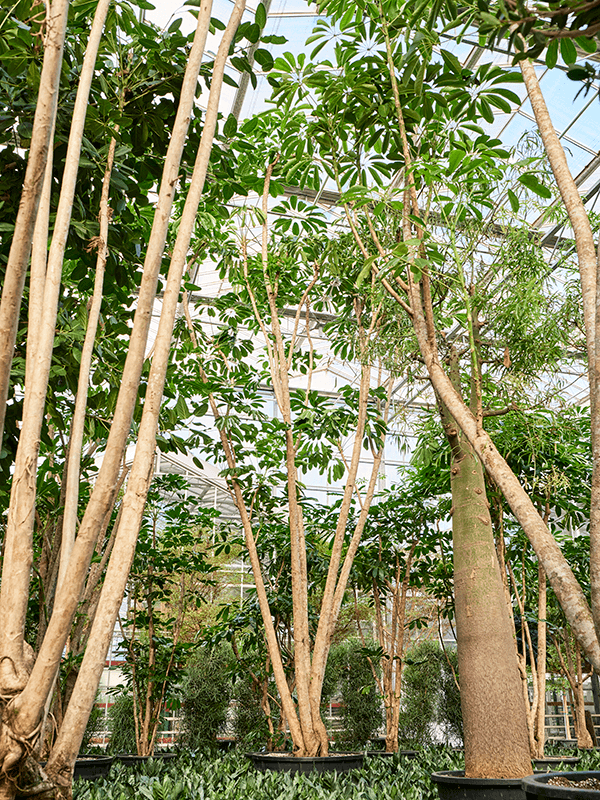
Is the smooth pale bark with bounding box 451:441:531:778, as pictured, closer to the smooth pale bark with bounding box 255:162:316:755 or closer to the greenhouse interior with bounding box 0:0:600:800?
the greenhouse interior with bounding box 0:0:600:800

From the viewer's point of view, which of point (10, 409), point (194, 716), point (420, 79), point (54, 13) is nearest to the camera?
point (54, 13)

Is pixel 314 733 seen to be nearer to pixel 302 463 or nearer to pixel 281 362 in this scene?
pixel 302 463

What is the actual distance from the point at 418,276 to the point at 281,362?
175cm

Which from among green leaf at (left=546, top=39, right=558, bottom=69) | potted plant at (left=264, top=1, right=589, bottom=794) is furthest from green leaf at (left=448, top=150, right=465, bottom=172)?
green leaf at (left=546, top=39, right=558, bottom=69)

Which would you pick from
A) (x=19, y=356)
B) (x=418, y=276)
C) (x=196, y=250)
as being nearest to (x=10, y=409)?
(x=19, y=356)

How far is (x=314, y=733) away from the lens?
321 cm

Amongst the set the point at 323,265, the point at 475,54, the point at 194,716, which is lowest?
the point at 194,716

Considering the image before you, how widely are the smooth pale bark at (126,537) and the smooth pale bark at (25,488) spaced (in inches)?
4.1

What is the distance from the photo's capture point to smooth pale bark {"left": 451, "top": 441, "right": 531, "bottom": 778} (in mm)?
2666

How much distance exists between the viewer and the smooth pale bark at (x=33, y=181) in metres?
1.11

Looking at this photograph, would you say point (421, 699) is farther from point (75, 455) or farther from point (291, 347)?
point (75, 455)

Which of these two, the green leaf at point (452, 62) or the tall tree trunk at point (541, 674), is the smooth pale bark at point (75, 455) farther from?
the tall tree trunk at point (541, 674)

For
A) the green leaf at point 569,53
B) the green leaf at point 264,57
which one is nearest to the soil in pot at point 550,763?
the green leaf at point 569,53

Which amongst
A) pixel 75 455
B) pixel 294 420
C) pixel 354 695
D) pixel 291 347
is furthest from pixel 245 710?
pixel 75 455
